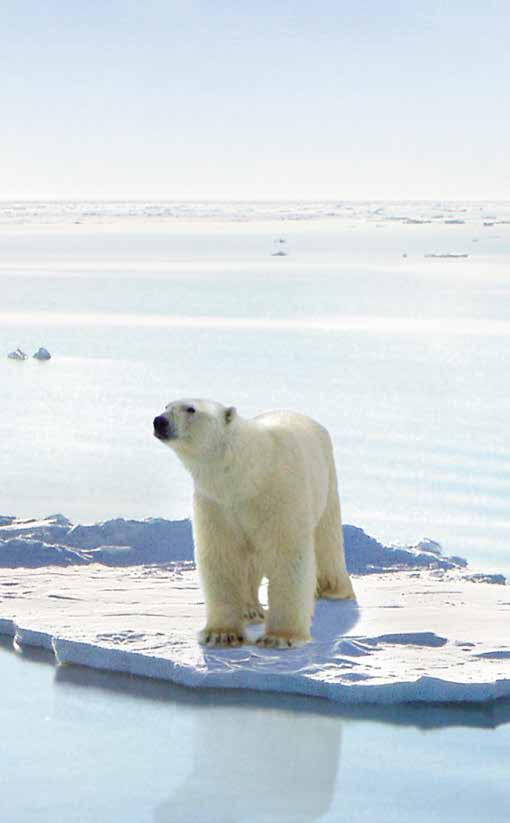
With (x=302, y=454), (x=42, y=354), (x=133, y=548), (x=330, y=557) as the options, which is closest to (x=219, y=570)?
(x=302, y=454)

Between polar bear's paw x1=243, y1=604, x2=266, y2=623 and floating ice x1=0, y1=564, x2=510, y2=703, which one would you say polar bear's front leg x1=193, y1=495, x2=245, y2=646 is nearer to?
floating ice x1=0, y1=564, x2=510, y2=703

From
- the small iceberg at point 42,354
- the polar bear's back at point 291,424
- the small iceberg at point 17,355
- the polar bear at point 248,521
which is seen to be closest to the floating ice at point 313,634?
the polar bear at point 248,521

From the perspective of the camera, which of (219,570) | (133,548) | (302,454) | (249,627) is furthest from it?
(133,548)

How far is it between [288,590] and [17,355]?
39.8ft

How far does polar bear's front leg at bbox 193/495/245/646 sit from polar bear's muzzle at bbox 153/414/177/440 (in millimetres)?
413

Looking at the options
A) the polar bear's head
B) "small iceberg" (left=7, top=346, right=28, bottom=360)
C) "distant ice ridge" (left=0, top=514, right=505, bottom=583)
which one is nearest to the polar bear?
the polar bear's head

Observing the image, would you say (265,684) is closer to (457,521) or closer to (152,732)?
(152,732)

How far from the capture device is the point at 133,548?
7.23 metres

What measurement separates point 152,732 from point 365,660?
839 mm

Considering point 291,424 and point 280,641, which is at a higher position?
point 291,424

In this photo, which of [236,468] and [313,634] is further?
[313,634]

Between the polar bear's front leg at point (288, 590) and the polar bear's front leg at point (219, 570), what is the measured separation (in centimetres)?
13

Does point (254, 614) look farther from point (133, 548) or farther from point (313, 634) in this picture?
point (133, 548)

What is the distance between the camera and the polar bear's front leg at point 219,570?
205 inches
